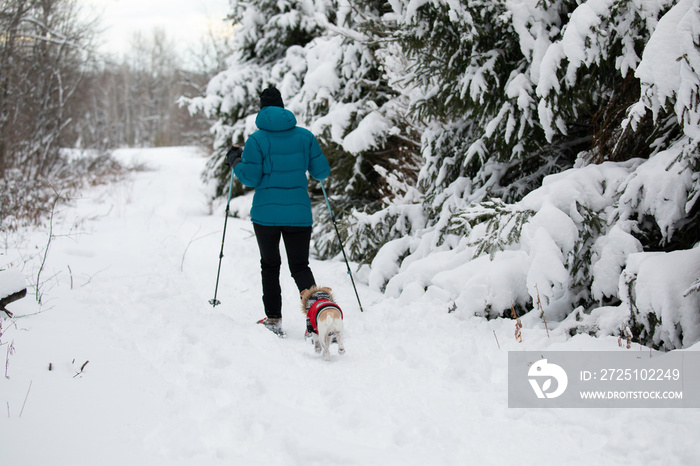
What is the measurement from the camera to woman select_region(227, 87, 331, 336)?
4.27 metres

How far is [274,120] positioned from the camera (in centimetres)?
424

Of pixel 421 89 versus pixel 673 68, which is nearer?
pixel 673 68

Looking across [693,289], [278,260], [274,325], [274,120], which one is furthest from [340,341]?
[693,289]

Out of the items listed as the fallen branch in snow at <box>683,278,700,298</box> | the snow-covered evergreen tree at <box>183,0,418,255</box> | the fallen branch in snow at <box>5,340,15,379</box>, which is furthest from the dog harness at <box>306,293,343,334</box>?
the snow-covered evergreen tree at <box>183,0,418,255</box>

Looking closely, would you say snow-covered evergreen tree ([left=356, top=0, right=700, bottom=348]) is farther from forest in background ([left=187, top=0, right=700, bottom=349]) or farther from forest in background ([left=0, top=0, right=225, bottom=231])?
forest in background ([left=0, top=0, right=225, bottom=231])

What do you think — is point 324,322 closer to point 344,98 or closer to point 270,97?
point 270,97

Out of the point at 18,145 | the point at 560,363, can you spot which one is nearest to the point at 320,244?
the point at 560,363

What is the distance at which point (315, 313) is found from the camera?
3715 mm

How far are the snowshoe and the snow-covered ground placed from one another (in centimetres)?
10

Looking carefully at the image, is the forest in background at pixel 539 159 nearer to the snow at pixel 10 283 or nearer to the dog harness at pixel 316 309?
the dog harness at pixel 316 309

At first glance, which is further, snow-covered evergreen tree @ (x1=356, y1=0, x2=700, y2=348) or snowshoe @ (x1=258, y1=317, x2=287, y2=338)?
snowshoe @ (x1=258, y1=317, x2=287, y2=338)

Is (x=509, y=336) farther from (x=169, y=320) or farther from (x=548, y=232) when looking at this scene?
(x=169, y=320)

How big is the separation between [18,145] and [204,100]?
5096mm

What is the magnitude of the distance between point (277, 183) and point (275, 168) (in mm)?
133
